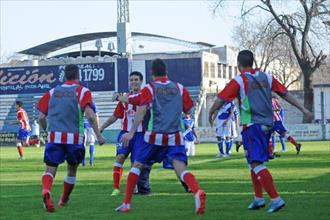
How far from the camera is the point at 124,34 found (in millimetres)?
66875

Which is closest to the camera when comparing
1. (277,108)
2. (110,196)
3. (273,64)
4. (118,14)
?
(110,196)

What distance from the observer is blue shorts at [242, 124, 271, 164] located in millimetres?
11375

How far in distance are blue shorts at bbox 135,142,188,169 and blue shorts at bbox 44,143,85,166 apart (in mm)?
1041

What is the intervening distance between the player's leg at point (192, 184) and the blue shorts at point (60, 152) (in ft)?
5.05

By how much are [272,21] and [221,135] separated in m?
35.1

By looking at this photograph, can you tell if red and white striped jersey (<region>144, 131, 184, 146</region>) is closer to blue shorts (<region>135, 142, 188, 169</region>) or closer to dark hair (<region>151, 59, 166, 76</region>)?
blue shorts (<region>135, 142, 188, 169</region>)

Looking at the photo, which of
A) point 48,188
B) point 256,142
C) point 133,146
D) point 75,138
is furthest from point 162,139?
point 133,146

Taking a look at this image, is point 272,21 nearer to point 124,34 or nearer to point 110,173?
point 124,34

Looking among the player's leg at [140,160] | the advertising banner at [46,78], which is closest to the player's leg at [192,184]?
the player's leg at [140,160]

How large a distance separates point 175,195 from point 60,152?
2.82 metres

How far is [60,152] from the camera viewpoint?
1232 centimetres

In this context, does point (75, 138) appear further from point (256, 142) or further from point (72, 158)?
point (256, 142)

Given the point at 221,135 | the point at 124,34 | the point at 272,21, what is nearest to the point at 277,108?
the point at 221,135

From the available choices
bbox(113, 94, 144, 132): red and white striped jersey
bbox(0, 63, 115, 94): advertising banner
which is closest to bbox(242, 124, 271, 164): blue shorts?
bbox(113, 94, 144, 132): red and white striped jersey
